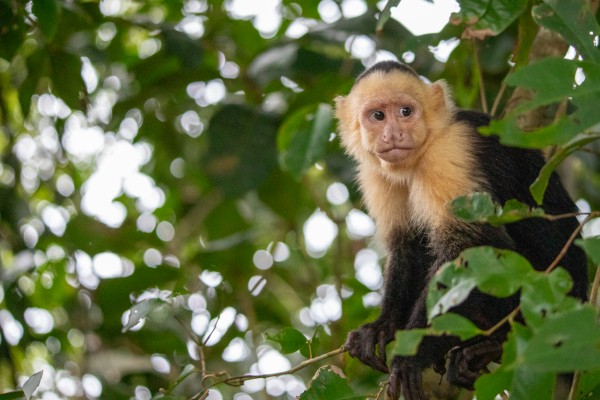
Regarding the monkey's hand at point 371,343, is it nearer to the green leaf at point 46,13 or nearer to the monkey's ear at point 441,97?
the monkey's ear at point 441,97

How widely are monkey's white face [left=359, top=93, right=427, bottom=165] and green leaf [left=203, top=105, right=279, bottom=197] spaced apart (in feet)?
3.06

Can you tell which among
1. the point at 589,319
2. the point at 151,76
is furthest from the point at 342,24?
the point at 589,319

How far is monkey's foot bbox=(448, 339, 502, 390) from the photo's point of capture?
2662 mm

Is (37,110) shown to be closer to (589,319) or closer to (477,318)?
(477,318)

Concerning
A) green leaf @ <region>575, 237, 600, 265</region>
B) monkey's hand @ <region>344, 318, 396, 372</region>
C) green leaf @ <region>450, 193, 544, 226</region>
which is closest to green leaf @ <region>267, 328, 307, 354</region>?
monkey's hand @ <region>344, 318, 396, 372</region>

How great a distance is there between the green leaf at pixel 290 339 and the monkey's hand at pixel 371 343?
0.44 m

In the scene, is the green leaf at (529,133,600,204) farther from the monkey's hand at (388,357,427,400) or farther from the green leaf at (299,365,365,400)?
the monkey's hand at (388,357,427,400)

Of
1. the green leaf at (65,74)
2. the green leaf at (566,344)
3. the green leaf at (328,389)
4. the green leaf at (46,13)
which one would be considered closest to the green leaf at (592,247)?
the green leaf at (566,344)

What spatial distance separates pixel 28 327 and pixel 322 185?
7.31ft

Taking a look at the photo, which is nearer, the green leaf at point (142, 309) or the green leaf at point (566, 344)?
the green leaf at point (566, 344)

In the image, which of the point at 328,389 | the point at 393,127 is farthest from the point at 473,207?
the point at 393,127

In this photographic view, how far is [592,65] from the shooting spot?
1.73 metres

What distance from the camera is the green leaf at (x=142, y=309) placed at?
245 cm

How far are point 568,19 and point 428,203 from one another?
1.15 m
